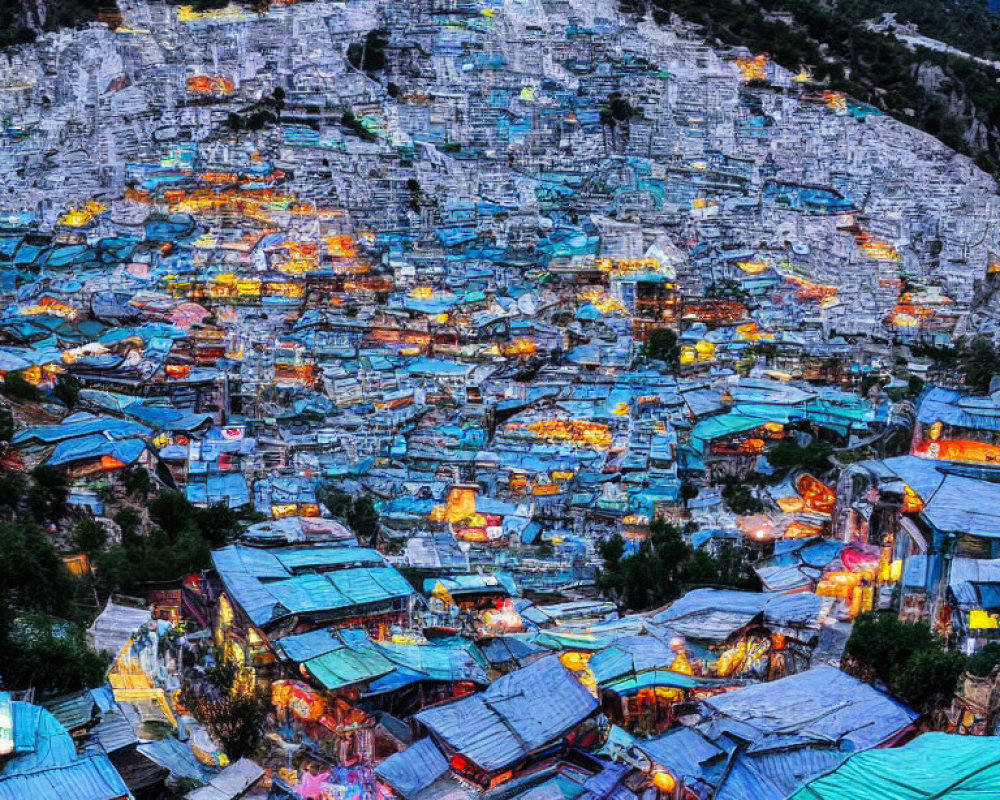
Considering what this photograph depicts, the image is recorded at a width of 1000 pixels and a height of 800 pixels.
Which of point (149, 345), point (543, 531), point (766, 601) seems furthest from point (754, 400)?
point (149, 345)

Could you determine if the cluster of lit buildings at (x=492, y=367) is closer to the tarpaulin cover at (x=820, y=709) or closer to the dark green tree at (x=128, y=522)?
the tarpaulin cover at (x=820, y=709)

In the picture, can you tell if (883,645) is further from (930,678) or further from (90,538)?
(90,538)

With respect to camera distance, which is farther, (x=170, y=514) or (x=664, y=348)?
(x=664, y=348)

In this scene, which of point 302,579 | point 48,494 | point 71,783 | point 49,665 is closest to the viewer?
point 71,783

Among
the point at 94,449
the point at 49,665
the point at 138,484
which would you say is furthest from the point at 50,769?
the point at 94,449

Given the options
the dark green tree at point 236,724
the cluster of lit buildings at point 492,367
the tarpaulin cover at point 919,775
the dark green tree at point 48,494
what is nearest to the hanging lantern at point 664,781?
the cluster of lit buildings at point 492,367

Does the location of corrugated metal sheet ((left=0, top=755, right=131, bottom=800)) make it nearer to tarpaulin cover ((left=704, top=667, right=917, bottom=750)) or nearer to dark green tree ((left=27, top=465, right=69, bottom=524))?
tarpaulin cover ((left=704, top=667, right=917, bottom=750))

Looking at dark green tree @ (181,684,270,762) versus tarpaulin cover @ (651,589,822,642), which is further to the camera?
tarpaulin cover @ (651,589,822,642)

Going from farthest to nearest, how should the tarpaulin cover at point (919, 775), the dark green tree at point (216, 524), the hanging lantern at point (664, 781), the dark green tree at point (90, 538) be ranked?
1. the dark green tree at point (216, 524)
2. the dark green tree at point (90, 538)
3. the hanging lantern at point (664, 781)
4. the tarpaulin cover at point (919, 775)

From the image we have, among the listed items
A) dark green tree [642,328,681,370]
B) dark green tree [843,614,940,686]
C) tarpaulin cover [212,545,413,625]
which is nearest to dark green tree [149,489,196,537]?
tarpaulin cover [212,545,413,625]

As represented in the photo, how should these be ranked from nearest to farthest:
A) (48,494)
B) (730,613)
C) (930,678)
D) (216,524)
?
(930,678) < (730,613) < (48,494) < (216,524)

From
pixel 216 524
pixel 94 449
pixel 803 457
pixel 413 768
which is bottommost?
pixel 216 524

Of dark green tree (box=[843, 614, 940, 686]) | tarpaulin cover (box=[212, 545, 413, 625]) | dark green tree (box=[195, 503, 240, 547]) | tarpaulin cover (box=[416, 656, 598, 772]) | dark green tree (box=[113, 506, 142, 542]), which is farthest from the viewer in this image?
dark green tree (box=[195, 503, 240, 547])
